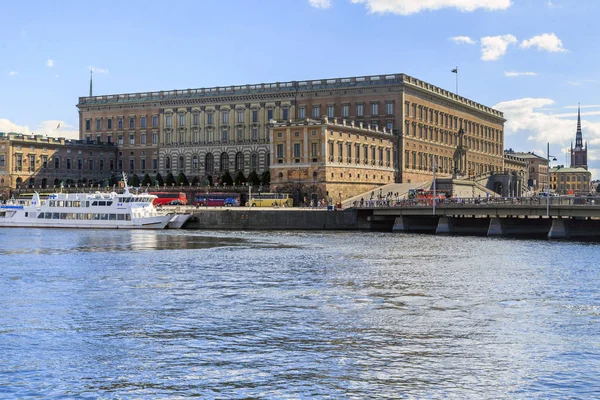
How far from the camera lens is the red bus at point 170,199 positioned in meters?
133

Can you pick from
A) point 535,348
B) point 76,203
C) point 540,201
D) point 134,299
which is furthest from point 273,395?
point 76,203

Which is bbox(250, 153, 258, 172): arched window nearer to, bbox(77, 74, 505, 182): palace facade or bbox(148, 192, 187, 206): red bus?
bbox(77, 74, 505, 182): palace facade

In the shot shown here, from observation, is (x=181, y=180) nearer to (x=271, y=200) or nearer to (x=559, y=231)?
(x=271, y=200)

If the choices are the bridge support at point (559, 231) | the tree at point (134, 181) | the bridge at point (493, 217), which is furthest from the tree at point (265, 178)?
the bridge support at point (559, 231)

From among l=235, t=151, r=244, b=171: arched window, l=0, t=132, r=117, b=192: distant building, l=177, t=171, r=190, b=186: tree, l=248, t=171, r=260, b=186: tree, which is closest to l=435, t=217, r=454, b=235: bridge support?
l=248, t=171, r=260, b=186: tree

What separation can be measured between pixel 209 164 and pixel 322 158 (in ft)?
119

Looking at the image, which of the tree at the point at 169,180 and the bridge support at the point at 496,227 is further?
the tree at the point at 169,180

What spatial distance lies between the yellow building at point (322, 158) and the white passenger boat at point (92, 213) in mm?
27317

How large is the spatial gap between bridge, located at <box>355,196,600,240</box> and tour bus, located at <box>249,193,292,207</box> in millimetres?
17659

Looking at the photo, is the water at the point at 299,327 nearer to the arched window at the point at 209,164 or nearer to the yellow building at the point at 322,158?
the yellow building at the point at 322,158

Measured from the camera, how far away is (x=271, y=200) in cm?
12644

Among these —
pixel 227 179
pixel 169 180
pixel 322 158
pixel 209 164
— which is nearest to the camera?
pixel 322 158

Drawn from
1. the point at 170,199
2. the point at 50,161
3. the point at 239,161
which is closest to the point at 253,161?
the point at 239,161

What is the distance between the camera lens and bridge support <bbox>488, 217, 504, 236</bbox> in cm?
9472
